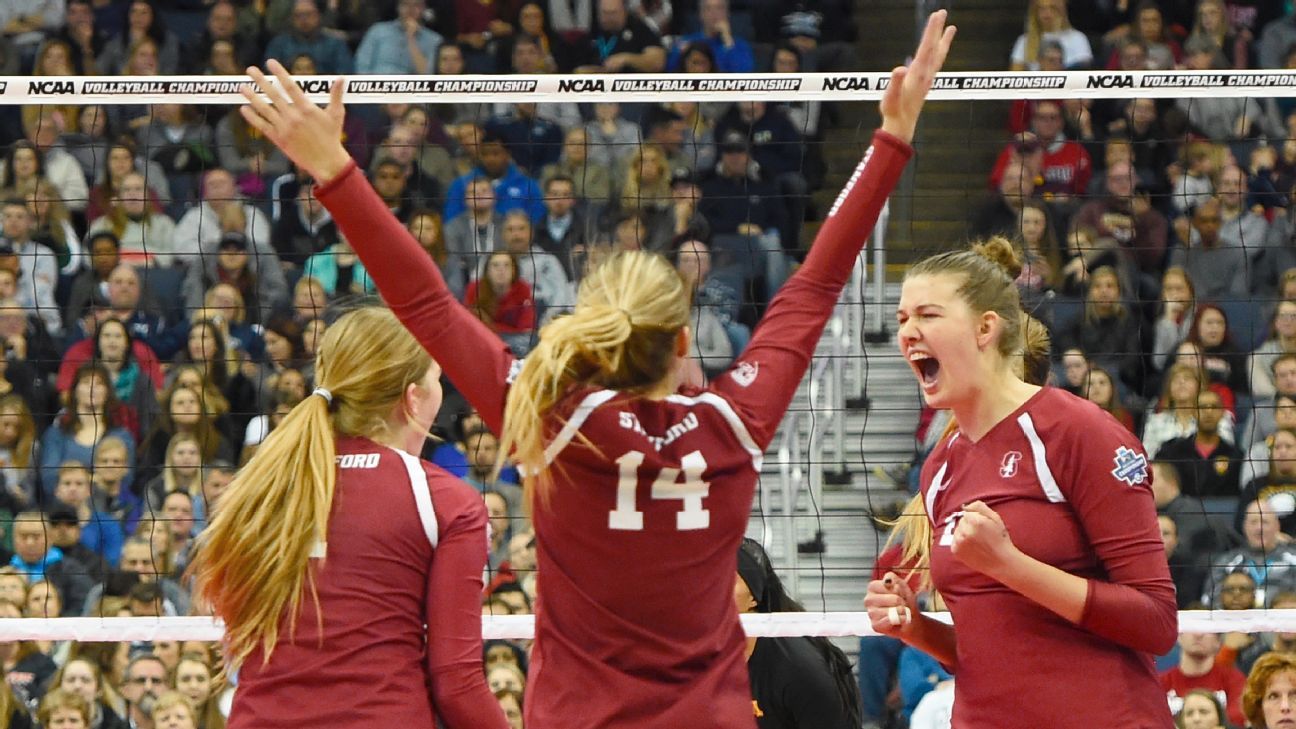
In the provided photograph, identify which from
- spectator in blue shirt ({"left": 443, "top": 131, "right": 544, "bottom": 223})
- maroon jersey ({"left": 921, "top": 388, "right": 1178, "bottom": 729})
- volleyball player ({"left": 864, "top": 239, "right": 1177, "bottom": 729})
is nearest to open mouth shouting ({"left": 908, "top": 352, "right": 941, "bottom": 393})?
volleyball player ({"left": 864, "top": 239, "right": 1177, "bottom": 729})

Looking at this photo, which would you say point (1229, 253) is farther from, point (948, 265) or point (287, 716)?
point (287, 716)

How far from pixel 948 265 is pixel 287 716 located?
1.69 m

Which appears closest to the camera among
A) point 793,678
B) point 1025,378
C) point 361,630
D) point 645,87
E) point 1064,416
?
point 361,630

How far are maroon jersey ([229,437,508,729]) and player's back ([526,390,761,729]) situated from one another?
51cm

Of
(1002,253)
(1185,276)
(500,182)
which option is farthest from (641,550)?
(500,182)

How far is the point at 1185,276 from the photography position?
9.77 m

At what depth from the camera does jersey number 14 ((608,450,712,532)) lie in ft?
9.93

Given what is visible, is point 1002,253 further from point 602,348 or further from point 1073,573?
point 602,348

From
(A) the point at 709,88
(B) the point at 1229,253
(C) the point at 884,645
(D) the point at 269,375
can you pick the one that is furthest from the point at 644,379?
(B) the point at 1229,253

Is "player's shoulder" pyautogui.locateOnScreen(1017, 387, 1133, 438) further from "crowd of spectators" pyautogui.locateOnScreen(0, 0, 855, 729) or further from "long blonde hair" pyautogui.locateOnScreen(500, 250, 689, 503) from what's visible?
"crowd of spectators" pyautogui.locateOnScreen(0, 0, 855, 729)

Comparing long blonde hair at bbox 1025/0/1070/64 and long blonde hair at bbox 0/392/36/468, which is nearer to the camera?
long blonde hair at bbox 0/392/36/468

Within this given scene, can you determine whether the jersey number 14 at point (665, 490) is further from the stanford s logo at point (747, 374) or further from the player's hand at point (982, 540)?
the player's hand at point (982, 540)

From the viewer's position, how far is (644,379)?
10.1ft

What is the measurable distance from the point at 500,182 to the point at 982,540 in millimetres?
8076
